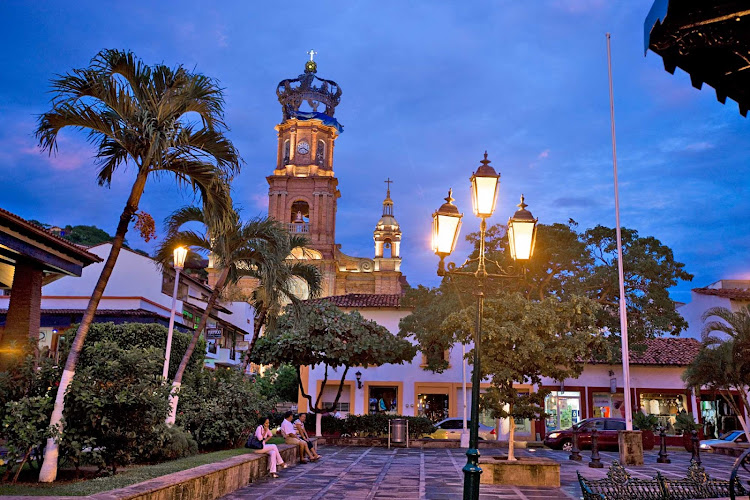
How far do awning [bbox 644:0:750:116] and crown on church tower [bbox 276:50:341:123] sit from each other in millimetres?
61714

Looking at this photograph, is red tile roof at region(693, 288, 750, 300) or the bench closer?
the bench

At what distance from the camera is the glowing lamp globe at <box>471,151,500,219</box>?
9.35m

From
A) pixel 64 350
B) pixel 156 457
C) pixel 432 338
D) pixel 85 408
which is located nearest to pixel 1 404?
pixel 85 408

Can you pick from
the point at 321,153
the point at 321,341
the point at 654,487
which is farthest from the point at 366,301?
the point at 321,153

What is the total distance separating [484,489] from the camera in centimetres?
1284

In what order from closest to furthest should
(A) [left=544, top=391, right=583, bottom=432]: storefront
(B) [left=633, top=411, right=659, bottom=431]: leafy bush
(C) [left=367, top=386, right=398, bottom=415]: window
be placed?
(B) [left=633, top=411, right=659, bottom=431]: leafy bush, (C) [left=367, top=386, right=398, bottom=415]: window, (A) [left=544, top=391, right=583, bottom=432]: storefront

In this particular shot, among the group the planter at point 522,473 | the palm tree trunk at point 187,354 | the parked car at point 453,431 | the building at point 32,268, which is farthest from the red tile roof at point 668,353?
the building at point 32,268

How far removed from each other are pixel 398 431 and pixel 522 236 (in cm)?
1673

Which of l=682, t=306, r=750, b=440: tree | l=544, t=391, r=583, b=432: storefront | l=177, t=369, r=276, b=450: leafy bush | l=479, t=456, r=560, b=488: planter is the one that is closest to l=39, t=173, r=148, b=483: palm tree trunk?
l=177, t=369, r=276, b=450: leafy bush

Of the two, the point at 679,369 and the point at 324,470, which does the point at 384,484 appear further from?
the point at 679,369

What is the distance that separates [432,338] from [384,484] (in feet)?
52.1

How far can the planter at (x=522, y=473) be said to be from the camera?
13.5 m

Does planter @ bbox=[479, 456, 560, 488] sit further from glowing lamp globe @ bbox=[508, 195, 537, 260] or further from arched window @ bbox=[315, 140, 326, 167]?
arched window @ bbox=[315, 140, 326, 167]

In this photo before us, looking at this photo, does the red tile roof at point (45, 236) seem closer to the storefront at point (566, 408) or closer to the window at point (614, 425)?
the window at point (614, 425)
